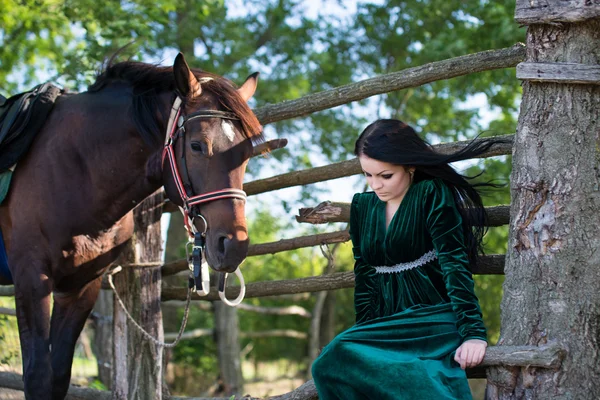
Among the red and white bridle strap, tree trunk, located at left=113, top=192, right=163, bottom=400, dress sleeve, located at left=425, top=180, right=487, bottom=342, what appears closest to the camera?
dress sleeve, located at left=425, top=180, right=487, bottom=342

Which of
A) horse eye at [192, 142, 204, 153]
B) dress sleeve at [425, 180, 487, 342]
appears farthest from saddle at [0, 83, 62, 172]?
dress sleeve at [425, 180, 487, 342]

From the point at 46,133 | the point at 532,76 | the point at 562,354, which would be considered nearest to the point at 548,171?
the point at 532,76

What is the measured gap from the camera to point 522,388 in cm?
246

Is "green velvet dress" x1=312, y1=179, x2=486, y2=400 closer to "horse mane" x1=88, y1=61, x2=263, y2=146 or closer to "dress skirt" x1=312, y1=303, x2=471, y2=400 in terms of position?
"dress skirt" x1=312, y1=303, x2=471, y2=400

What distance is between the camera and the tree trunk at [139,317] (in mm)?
4199

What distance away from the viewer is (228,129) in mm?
3203

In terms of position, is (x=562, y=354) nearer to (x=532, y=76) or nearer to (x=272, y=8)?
(x=532, y=76)

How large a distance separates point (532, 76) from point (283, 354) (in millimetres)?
8528

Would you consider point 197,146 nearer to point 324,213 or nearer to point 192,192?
point 192,192

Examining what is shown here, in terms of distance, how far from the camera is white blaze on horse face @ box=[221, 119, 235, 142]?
10.5 feet

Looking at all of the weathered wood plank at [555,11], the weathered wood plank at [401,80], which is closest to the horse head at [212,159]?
the weathered wood plank at [401,80]

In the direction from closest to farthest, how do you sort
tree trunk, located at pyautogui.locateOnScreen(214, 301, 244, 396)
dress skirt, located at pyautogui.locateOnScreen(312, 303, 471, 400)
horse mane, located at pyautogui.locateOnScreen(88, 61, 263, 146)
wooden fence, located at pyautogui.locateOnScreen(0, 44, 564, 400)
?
dress skirt, located at pyautogui.locateOnScreen(312, 303, 471, 400) < horse mane, located at pyautogui.locateOnScreen(88, 61, 263, 146) < wooden fence, located at pyautogui.locateOnScreen(0, 44, 564, 400) < tree trunk, located at pyautogui.locateOnScreen(214, 301, 244, 396)

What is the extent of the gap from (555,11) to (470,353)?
1313 millimetres

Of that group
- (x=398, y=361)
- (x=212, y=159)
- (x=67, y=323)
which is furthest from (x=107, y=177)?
(x=398, y=361)
